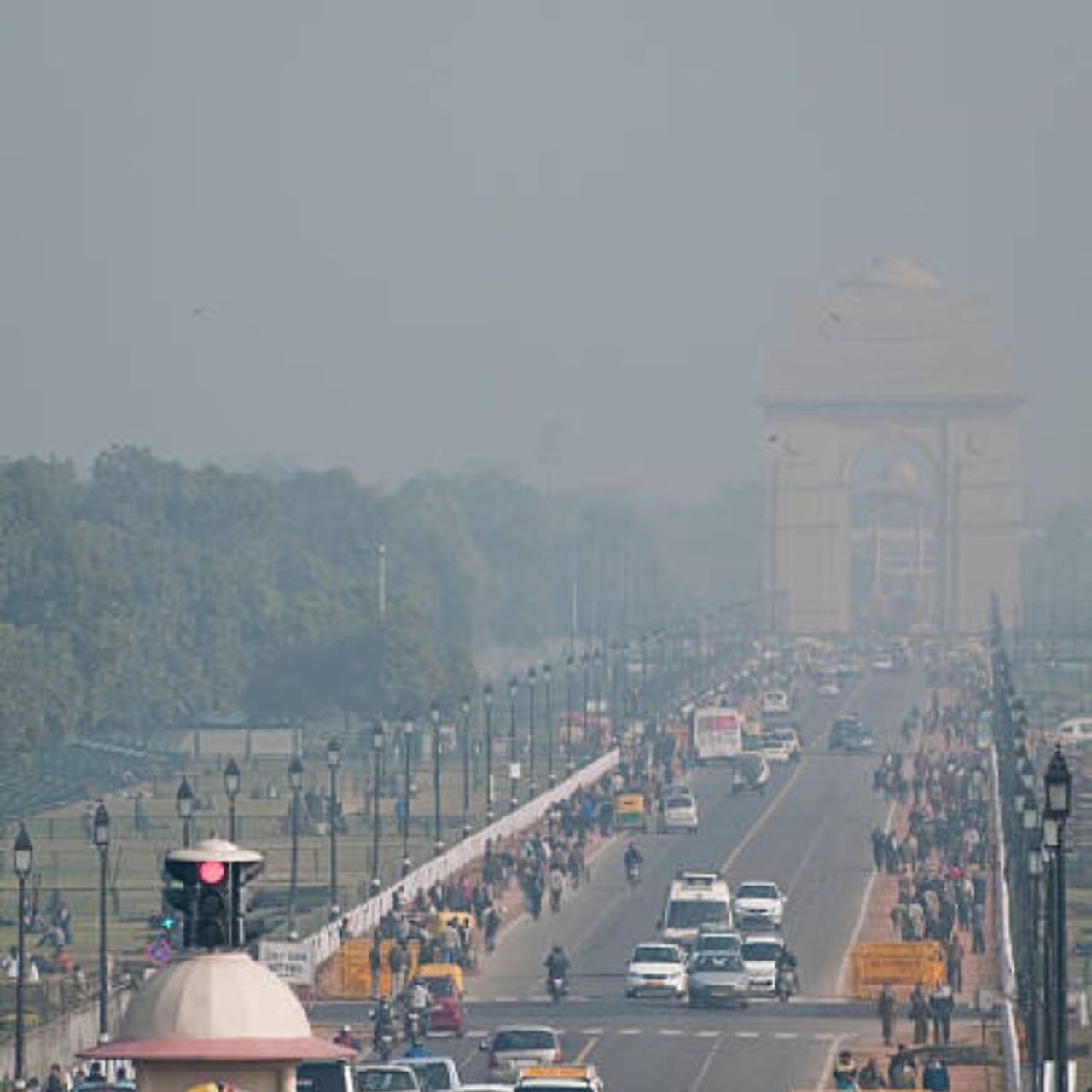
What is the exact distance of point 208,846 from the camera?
32.2ft

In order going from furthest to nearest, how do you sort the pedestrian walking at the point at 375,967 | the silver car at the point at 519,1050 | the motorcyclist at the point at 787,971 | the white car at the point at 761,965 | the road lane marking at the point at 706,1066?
the white car at the point at 761,965
the motorcyclist at the point at 787,971
the pedestrian walking at the point at 375,967
the road lane marking at the point at 706,1066
the silver car at the point at 519,1050

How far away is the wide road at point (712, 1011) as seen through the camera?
4309cm

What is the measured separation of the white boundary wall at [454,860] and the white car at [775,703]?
65.2 ft

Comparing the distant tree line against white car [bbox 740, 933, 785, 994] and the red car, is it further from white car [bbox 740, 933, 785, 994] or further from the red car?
the red car

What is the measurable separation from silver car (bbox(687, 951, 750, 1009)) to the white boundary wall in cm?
420

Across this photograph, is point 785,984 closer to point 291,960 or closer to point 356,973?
point 356,973

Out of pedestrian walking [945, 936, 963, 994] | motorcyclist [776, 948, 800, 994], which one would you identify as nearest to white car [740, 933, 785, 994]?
motorcyclist [776, 948, 800, 994]

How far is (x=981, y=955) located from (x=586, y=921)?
26.7ft

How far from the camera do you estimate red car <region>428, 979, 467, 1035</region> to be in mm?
45812

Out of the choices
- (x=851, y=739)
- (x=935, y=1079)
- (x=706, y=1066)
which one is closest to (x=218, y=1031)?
(x=935, y=1079)

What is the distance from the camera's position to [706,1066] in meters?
42.6

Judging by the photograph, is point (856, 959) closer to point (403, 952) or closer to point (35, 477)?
point (403, 952)

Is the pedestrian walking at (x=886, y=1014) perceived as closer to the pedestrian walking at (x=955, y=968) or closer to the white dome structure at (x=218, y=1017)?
the pedestrian walking at (x=955, y=968)

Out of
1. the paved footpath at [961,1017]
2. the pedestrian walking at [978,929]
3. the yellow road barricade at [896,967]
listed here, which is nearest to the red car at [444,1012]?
the paved footpath at [961,1017]
